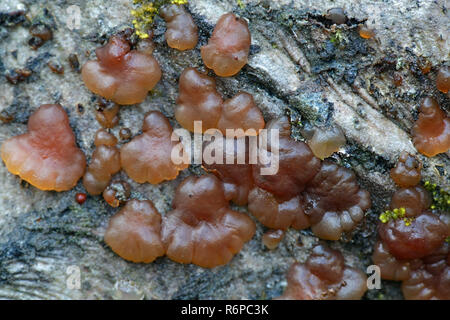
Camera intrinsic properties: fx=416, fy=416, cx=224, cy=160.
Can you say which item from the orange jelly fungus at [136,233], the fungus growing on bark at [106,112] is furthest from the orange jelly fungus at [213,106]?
the orange jelly fungus at [136,233]

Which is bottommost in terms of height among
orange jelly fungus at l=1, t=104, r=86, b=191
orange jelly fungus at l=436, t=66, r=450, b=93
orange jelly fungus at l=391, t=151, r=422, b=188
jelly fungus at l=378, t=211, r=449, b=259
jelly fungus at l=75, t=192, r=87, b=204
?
jelly fungus at l=75, t=192, r=87, b=204

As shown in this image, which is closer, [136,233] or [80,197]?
[136,233]

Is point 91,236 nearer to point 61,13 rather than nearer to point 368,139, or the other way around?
point 61,13

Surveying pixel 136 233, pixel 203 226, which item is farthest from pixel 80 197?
pixel 203 226

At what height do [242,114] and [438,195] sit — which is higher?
[242,114]

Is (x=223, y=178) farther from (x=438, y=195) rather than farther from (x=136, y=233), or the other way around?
(x=438, y=195)

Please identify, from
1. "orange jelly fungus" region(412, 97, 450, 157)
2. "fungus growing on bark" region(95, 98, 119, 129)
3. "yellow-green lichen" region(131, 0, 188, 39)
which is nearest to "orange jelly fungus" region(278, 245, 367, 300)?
"orange jelly fungus" region(412, 97, 450, 157)

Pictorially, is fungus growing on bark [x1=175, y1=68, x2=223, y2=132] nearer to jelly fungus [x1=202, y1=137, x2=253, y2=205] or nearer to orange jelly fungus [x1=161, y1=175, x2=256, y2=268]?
jelly fungus [x1=202, y1=137, x2=253, y2=205]

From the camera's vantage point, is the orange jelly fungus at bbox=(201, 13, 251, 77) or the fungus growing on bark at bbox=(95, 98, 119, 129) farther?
the fungus growing on bark at bbox=(95, 98, 119, 129)
